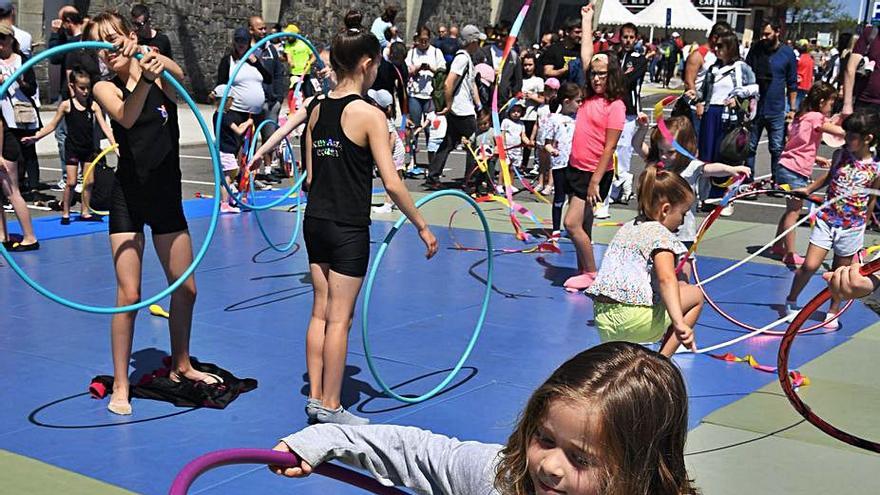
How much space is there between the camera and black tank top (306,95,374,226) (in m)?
5.38

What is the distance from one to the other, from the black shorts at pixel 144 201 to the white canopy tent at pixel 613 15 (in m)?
39.5

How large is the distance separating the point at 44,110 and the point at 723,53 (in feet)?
47.9

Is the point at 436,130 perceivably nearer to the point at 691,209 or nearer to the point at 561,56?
the point at 561,56

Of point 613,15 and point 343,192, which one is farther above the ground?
point 613,15

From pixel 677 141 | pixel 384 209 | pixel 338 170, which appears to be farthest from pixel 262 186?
pixel 338 170

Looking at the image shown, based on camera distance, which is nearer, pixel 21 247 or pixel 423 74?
pixel 21 247

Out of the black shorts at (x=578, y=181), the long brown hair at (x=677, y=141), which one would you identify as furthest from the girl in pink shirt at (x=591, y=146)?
the long brown hair at (x=677, y=141)

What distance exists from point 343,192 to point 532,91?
1058 cm

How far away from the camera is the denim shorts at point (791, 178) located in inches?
401

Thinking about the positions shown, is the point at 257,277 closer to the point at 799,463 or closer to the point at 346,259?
the point at 346,259

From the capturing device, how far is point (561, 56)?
52.1 ft

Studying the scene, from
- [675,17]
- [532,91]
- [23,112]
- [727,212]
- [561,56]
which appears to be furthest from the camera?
[675,17]

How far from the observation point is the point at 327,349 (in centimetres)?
541

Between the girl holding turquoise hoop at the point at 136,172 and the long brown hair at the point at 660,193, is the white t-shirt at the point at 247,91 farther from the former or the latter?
the long brown hair at the point at 660,193
